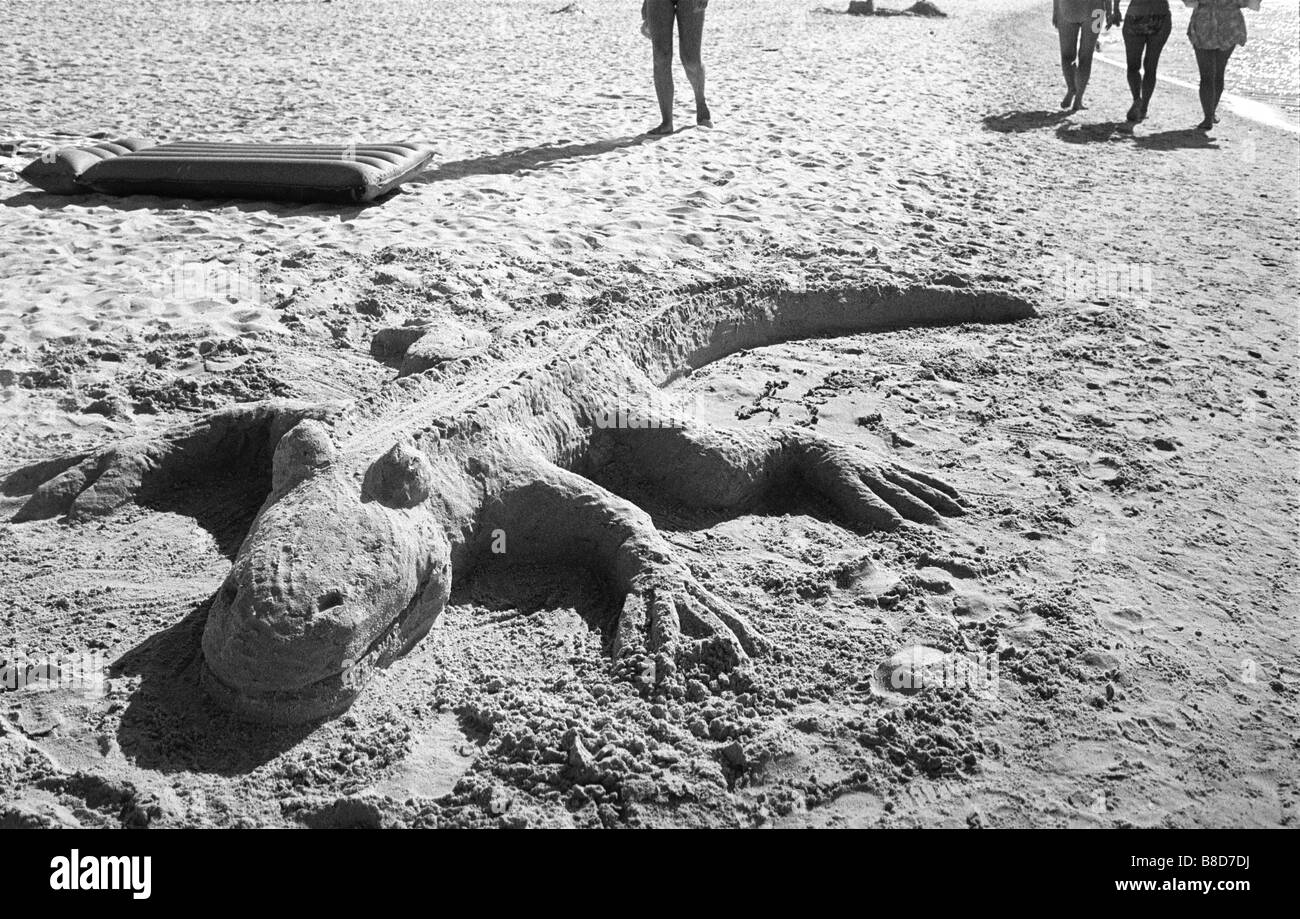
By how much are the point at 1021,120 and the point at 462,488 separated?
9396 millimetres

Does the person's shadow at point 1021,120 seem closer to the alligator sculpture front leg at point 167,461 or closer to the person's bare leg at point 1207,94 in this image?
the person's bare leg at point 1207,94

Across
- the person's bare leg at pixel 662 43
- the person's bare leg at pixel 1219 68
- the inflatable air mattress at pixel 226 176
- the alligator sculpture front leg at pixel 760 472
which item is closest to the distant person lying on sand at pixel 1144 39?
the person's bare leg at pixel 1219 68

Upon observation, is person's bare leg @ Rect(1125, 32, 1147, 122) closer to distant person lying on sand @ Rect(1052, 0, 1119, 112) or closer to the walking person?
distant person lying on sand @ Rect(1052, 0, 1119, 112)

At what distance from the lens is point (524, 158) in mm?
8297

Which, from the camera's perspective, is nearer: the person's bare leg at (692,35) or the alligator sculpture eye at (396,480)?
the alligator sculpture eye at (396,480)

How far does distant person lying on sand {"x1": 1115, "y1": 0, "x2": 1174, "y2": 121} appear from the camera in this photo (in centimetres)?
1067

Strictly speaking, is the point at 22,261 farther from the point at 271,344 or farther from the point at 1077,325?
the point at 1077,325

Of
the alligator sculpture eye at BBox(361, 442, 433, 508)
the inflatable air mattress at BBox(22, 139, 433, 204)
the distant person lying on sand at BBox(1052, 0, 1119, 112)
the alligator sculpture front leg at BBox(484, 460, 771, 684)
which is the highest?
the distant person lying on sand at BBox(1052, 0, 1119, 112)

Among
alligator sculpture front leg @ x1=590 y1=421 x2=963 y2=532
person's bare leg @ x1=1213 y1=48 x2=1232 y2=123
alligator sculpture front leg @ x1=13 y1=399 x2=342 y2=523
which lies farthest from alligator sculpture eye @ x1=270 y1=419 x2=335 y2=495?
person's bare leg @ x1=1213 y1=48 x2=1232 y2=123

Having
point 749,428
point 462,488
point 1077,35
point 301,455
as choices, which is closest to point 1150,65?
point 1077,35

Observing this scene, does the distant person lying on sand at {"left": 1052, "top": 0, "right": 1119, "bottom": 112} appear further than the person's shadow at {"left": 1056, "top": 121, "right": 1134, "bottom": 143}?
Yes

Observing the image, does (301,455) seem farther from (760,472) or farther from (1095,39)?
(1095,39)

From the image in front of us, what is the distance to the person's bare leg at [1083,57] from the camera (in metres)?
11.2

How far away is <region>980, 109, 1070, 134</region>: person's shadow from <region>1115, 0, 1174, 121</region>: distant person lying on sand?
717mm
